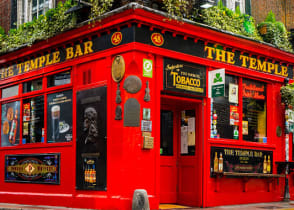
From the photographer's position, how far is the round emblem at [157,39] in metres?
11.4

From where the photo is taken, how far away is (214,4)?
13711 mm

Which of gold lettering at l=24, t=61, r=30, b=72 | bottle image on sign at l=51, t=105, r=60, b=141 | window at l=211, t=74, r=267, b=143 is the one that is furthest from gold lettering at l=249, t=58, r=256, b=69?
gold lettering at l=24, t=61, r=30, b=72

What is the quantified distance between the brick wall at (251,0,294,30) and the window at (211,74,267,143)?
2703 mm

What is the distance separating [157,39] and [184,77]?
4.24 feet

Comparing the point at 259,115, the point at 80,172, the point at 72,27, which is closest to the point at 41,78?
the point at 72,27

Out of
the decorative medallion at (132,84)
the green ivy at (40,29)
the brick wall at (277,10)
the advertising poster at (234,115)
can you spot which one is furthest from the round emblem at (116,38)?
the brick wall at (277,10)

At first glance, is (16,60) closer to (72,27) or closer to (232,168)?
(72,27)

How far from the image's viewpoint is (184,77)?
1208 centimetres

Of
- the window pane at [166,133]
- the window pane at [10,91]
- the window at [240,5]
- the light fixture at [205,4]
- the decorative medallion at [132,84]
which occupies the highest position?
the window at [240,5]

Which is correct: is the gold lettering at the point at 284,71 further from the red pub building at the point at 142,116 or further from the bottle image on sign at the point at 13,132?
the bottle image on sign at the point at 13,132

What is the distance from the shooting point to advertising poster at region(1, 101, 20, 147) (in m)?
14.8

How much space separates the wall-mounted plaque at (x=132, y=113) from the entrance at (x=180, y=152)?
1.58 metres

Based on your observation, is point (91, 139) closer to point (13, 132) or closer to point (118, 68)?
point (118, 68)

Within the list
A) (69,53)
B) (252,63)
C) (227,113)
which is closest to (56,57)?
(69,53)
